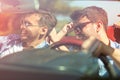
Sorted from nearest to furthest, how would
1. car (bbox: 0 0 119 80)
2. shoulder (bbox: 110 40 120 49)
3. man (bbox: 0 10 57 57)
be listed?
1. car (bbox: 0 0 119 80)
2. shoulder (bbox: 110 40 120 49)
3. man (bbox: 0 10 57 57)

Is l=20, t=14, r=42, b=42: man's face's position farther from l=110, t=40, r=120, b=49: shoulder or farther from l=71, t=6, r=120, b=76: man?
l=110, t=40, r=120, b=49: shoulder

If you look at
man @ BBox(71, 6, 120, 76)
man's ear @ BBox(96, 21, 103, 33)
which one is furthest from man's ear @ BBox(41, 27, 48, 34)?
man's ear @ BBox(96, 21, 103, 33)

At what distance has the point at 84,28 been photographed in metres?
3.07

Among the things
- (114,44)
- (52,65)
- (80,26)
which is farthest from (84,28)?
(52,65)

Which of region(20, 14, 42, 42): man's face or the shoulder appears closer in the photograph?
the shoulder

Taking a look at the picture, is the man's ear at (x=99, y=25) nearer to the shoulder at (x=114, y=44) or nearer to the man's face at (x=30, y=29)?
the shoulder at (x=114, y=44)

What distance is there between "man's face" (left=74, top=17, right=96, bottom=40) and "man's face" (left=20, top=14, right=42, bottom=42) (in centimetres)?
40

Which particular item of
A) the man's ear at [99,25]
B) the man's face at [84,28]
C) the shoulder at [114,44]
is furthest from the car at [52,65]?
the man's ear at [99,25]

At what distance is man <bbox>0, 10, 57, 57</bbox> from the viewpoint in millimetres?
2998

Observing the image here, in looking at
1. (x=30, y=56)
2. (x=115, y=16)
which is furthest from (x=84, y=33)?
(x=30, y=56)

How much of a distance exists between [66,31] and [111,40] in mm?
484

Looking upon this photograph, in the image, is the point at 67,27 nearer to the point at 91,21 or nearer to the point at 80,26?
the point at 80,26

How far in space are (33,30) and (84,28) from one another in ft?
1.78

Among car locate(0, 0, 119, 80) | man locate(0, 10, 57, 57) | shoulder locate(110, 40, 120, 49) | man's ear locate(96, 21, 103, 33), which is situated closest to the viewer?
car locate(0, 0, 119, 80)
